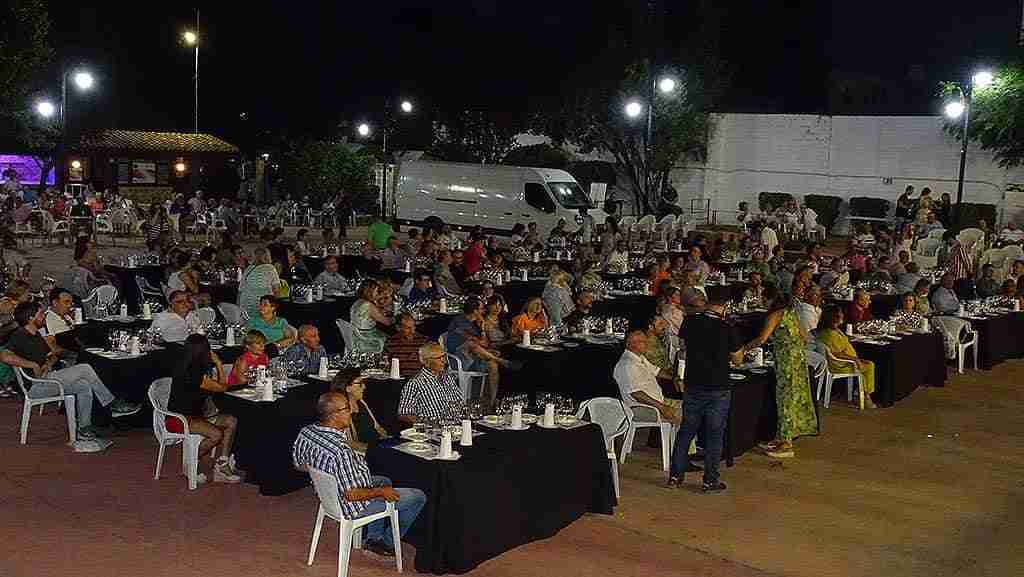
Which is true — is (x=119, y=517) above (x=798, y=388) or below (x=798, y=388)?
below

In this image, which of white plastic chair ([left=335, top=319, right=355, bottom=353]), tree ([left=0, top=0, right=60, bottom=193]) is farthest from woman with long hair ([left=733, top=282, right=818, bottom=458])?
tree ([left=0, top=0, right=60, bottom=193])

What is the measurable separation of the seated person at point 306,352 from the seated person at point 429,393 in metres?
1.30

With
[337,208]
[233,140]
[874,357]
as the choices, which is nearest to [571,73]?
[337,208]

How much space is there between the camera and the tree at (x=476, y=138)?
38969 millimetres

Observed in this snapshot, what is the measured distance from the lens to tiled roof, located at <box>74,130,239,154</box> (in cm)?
3781

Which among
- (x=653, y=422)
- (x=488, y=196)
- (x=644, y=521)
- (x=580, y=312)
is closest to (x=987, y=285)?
(x=580, y=312)

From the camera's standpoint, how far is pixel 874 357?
13367 mm

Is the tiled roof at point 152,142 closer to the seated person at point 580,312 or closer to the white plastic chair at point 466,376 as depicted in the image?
the seated person at point 580,312

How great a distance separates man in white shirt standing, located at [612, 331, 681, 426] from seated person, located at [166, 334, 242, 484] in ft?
10.6

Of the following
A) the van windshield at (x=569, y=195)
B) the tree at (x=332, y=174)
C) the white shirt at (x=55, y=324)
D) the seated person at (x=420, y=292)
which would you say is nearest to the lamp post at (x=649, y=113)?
the van windshield at (x=569, y=195)

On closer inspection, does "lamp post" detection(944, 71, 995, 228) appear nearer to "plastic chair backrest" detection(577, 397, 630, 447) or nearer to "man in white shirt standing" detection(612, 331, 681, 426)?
"man in white shirt standing" detection(612, 331, 681, 426)

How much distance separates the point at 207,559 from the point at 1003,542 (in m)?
5.83

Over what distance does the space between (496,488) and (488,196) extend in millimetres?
21887

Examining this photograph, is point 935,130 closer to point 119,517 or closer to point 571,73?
point 571,73
